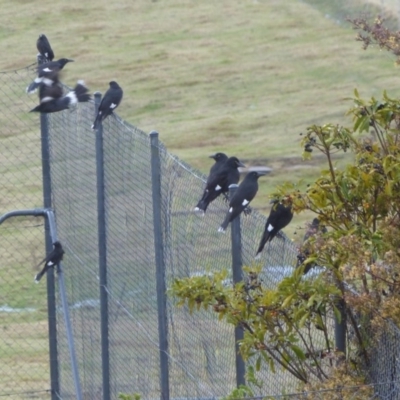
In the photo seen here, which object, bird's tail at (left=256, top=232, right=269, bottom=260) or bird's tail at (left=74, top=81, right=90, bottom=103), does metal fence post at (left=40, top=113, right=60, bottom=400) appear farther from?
bird's tail at (left=256, top=232, right=269, bottom=260)

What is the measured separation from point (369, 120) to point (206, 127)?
72.7 ft

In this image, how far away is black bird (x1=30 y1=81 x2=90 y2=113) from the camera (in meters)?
7.33

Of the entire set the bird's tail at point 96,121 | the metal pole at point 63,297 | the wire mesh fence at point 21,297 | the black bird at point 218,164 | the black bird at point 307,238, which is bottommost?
the wire mesh fence at point 21,297

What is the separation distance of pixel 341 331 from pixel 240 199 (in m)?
1.80

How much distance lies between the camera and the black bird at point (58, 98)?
7332mm

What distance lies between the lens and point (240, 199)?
6.09m

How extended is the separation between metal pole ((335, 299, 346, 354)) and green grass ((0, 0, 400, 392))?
13809 mm

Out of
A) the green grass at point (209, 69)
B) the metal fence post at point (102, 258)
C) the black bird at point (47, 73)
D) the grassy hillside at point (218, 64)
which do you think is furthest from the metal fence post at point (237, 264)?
the grassy hillside at point (218, 64)

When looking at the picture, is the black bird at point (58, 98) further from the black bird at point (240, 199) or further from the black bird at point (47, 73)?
the black bird at point (240, 199)

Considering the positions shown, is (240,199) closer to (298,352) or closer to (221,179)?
(221,179)

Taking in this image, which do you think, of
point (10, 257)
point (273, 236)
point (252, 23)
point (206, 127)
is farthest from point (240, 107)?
point (273, 236)

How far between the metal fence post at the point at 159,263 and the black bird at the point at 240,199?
315 millimetres

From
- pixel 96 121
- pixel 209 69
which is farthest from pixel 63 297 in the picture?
pixel 209 69

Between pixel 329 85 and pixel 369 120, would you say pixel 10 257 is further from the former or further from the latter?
pixel 329 85
